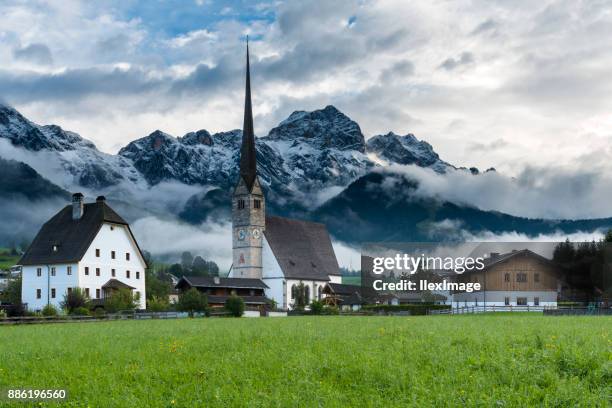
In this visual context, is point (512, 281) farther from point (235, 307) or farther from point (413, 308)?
point (235, 307)

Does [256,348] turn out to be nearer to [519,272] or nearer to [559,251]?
[519,272]

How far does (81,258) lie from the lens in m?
86.5

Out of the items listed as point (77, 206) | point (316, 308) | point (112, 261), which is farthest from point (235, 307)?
point (77, 206)

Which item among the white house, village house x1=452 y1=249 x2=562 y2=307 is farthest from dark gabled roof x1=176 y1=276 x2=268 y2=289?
village house x1=452 y1=249 x2=562 y2=307

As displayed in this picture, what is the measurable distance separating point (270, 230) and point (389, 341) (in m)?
123

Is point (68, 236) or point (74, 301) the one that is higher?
point (68, 236)

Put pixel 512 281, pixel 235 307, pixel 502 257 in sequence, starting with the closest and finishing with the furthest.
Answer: pixel 235 307
pixel 502 257
pixel 512 281

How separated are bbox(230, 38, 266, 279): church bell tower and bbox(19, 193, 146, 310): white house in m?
43.6

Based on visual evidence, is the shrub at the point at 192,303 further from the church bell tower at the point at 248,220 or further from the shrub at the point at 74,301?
the church bell tower at the point at 248,220

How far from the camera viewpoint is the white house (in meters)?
87.9

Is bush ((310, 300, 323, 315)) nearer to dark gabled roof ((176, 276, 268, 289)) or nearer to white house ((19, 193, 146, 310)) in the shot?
white house ((19, 193, 146, 310))

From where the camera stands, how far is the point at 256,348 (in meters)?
20.6

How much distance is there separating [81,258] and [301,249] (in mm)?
63069

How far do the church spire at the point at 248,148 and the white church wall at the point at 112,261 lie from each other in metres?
49.8
